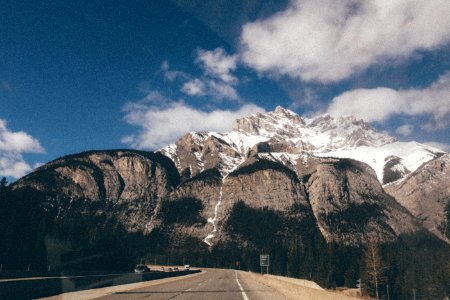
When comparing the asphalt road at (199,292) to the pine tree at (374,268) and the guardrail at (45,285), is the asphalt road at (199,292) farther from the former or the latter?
the pine tree at (374,268)

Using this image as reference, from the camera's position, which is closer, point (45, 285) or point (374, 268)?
point (45, 285)

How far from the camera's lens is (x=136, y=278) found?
4397 centimetres

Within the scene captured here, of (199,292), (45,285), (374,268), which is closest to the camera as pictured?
(45,285)

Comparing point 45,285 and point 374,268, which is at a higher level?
point 374,268

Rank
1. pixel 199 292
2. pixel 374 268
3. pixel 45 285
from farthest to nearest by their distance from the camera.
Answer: pixel 374 268
pixel 199 292
pixel 45 285

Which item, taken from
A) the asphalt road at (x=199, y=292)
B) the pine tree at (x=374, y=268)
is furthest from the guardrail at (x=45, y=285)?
the pine tree at (x=374, y=268)

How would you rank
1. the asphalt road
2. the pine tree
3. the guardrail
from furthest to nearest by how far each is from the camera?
the pine tree, the asphalt road, the guardrail

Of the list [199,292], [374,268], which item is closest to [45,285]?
[199,292]

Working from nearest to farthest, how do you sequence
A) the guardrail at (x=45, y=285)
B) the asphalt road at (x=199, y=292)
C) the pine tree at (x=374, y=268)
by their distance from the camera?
1. the guardrail at (x=45, y=285)
2. the asphalt road at (x=199, y=292)
3. the pine tree at (x=374, y=268)

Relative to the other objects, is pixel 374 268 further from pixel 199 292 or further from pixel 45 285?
pixel 45 285

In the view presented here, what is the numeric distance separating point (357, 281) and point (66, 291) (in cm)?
10431

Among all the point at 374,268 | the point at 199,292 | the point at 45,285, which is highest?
the point at 374,268

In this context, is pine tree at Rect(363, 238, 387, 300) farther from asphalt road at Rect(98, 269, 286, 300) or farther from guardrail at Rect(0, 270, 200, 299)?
guardrail at Rect(0, 270, 200, 299)

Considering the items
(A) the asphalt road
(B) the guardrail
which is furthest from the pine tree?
(B) the guardrail
